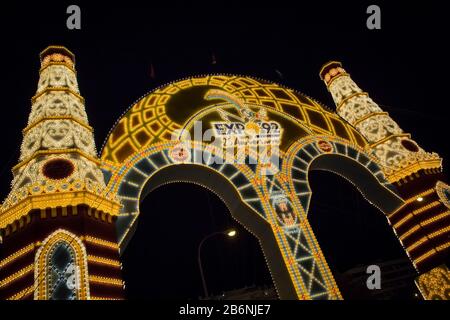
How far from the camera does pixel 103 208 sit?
11.5 m

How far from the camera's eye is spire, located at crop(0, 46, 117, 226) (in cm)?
1110

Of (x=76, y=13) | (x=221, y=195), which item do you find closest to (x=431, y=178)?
(x=221, y=195)

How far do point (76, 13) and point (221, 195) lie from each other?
8262 mm

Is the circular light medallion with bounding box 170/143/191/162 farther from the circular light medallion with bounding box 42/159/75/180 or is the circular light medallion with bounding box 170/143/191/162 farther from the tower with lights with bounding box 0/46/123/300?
the circular light medallion with bounding box 42/159/75/180

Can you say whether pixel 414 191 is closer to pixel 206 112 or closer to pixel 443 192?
pixel 443 192

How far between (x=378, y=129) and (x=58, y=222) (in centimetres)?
1365

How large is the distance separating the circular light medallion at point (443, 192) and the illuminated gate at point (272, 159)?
0.90 ft

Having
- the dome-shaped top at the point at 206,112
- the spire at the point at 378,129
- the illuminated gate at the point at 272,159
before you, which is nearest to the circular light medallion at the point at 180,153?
the illuminated gate at the point at 272,159

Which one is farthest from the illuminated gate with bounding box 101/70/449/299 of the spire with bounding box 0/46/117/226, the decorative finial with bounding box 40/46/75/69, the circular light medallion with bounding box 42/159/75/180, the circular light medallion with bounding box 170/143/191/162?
the decorative finial with bounding box 40/46/75/69

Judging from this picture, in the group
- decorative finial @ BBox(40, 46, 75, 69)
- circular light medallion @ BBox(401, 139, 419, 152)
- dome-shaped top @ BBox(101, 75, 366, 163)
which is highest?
decorative finial @ BBox(40, 46, 75, 69)

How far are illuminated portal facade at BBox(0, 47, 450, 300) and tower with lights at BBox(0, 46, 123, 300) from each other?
31mm

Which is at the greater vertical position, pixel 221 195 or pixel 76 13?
pixel 76 13

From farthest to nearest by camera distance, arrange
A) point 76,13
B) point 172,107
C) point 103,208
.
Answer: point 172,107, point 76,13, point 103,208
